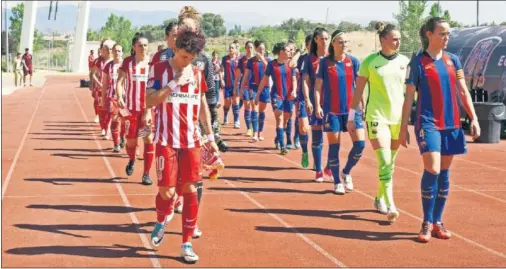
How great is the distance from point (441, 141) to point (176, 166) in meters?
2.62

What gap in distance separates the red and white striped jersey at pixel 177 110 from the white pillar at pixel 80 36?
263ft

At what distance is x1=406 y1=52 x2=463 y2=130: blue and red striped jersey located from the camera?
8531mm

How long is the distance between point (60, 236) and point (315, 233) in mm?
2519

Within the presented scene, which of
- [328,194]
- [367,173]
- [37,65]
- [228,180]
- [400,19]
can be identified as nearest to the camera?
[328,194]

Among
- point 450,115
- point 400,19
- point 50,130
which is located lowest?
point 50,130

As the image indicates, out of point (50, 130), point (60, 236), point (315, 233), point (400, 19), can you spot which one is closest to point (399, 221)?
point (315, 233)

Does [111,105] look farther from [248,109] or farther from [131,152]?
[131,152]

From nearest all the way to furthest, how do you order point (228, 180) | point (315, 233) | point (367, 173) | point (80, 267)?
point (80, 267) < point (315, 233) < point (228, 180) < point (367, 173)

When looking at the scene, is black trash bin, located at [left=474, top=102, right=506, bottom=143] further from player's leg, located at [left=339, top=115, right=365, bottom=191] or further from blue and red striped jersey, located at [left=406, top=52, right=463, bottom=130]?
blue and red striped jersey, located at [left=406, top=52, right=463, bottom=130]

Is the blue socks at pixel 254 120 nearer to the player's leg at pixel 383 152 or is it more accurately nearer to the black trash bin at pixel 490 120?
the black trash bin at pixel 490 120

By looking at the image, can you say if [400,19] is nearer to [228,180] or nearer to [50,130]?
[50,130]

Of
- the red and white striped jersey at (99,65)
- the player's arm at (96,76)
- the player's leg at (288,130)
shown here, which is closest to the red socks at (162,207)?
the player's leg at (288,130)

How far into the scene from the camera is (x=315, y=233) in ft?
29.6

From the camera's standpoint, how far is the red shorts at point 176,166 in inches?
303
